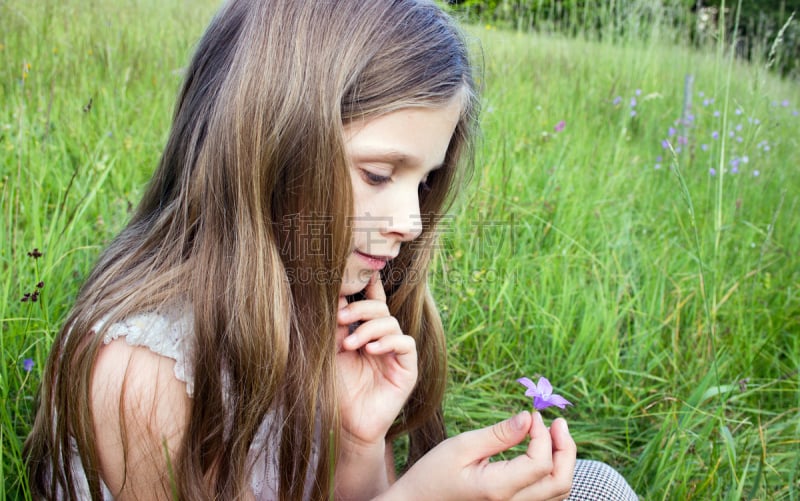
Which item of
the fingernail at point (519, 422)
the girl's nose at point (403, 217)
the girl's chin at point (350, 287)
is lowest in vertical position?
the fingernail at point (519, 422)

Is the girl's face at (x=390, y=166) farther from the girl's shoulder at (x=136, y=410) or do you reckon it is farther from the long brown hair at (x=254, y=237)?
the girl's shoulder at (x=136, y=410)

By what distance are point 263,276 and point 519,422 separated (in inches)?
17.9

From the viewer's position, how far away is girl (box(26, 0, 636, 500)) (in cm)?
98

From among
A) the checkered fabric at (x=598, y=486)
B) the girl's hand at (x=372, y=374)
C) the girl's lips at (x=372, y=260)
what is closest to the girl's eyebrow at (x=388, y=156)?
the girl's lips at (x=372, y=260)

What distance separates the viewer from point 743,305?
2.04 meters

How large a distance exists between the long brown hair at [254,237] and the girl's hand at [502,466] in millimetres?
198

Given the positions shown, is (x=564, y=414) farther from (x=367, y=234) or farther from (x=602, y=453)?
(x=367, y=234)

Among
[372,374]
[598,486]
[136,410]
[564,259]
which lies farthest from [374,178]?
[564,259]

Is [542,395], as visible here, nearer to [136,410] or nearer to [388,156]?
[388,156]

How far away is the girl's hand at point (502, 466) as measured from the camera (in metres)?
0.91

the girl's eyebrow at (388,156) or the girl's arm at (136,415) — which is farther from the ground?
the girl's eyebrow at (388,156)

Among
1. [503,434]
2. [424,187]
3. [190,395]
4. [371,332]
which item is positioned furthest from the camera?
[424,187]

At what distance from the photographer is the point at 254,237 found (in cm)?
105

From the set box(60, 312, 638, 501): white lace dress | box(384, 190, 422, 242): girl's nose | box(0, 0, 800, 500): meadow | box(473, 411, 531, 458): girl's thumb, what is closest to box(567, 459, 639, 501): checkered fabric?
box(60, 312, 638, 501): white lace dress
